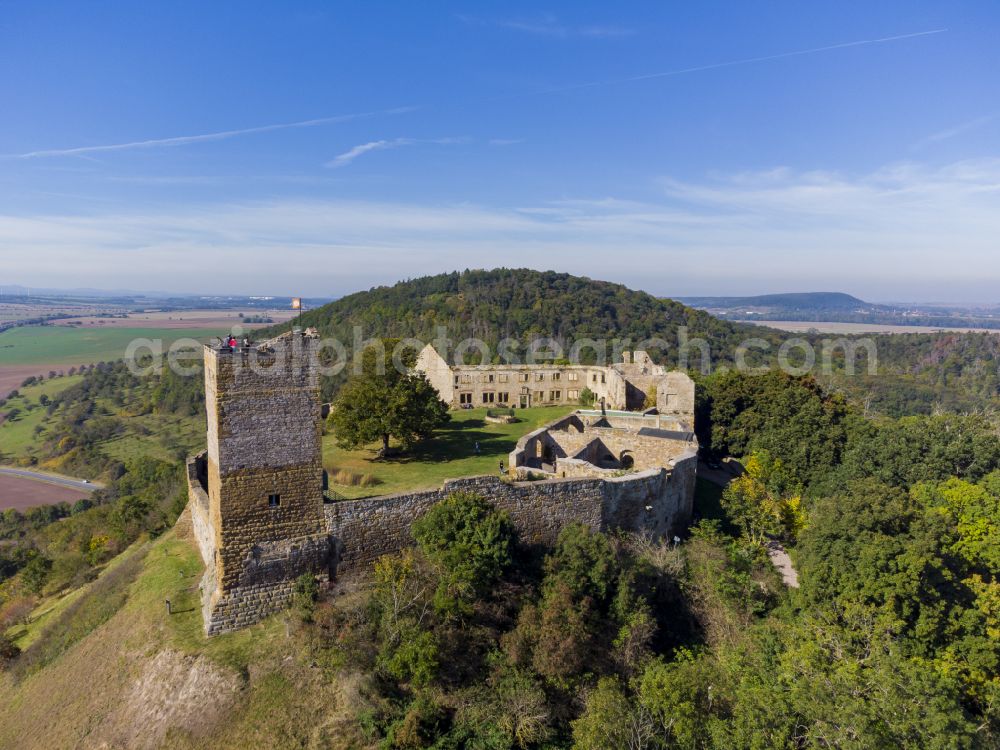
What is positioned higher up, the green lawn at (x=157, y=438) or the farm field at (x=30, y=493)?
the green lawn at (x=157, y=438)

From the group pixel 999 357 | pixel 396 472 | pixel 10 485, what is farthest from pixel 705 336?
pixel 10 485

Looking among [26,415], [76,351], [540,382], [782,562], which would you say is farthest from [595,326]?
[76,351]

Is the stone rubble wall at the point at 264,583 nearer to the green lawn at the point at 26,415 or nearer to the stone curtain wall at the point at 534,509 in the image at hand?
the stone curtain wall at the point at 534,509

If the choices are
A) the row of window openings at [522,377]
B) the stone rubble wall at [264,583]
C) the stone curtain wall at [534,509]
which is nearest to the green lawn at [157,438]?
the row of window openings at [522,377]

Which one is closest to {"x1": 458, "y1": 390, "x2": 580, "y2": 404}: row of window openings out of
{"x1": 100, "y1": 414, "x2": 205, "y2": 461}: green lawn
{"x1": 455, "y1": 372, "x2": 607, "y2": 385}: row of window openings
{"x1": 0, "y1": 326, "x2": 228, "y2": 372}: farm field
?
{"x1": 455, "y1": 372, "x2": 607, "y2": 385}: row of window openings

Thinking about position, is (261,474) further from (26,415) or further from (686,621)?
(26,415)

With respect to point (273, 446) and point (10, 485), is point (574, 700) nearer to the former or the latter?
point (273, 446)
